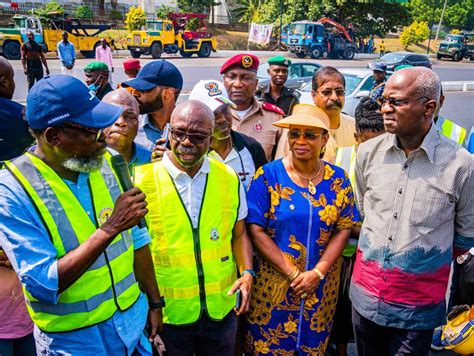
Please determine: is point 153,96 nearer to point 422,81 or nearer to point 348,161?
point 348,161

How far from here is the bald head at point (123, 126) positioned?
107 inches

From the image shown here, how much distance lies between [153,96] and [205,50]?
86.1 feet

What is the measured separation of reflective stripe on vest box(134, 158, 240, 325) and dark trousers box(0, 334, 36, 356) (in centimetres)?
94

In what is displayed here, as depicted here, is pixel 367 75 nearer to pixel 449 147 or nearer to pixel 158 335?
pixel 449 147

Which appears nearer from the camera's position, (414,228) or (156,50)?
(414,228)

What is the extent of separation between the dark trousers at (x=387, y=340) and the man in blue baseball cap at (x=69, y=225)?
52.6 inches

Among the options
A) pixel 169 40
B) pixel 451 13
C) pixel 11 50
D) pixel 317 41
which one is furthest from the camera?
pixel 451 13

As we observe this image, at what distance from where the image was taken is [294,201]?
2461 millimetres

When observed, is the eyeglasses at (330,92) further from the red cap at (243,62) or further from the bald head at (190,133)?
the bald head at (190,133)

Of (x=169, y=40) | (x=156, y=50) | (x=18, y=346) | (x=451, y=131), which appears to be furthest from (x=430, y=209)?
(x=169, y=40)

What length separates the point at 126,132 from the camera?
277 centimetres

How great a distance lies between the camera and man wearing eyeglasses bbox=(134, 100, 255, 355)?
2217 mm

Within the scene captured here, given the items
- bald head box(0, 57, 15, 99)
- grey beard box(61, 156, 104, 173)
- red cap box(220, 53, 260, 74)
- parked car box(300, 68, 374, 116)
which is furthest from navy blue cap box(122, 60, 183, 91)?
parked car box(300, 68, 374, 116)

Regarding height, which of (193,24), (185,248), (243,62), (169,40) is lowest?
(169,40)
